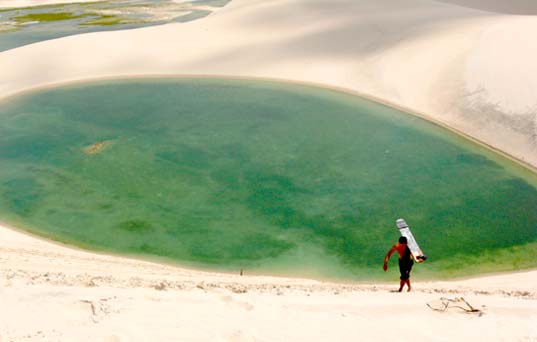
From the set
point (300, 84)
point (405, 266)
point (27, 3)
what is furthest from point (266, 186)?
point (27, 3)

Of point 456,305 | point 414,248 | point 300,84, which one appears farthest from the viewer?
point 300,84

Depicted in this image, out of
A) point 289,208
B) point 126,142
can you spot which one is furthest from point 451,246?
point 126,142

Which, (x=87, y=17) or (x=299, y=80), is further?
(x=87, y=17)

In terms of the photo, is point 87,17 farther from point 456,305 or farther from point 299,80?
point 456,305

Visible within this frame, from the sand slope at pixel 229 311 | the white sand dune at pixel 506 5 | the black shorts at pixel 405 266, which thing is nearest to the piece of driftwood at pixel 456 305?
Answer: the sand slope at pixel 229 311

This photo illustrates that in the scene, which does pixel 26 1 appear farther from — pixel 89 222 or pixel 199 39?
pixel 89 222
